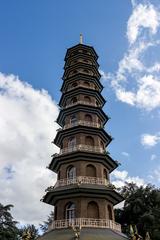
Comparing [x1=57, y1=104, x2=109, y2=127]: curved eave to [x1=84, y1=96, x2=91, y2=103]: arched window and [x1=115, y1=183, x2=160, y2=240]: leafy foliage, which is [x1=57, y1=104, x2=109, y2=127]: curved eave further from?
[x1=115, y1=183, x2=160, y2=240]: leafy foliage

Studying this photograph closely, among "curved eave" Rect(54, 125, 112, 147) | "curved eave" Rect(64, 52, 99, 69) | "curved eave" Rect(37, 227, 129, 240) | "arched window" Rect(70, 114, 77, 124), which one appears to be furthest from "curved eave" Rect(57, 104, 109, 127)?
"curved eave" Rect(37, 227, 129, 240)

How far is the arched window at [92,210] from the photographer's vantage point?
24692mm

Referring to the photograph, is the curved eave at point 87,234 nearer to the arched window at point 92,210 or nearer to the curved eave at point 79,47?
the arched window at point 92,210

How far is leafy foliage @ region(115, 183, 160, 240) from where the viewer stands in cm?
3841

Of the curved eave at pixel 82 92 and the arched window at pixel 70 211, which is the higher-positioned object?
the curved eave at pixel 82 92

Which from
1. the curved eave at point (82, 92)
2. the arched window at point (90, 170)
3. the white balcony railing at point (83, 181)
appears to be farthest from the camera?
the curved eave at point (82, 92)

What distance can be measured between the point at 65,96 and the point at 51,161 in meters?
8.23

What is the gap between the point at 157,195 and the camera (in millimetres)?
41719

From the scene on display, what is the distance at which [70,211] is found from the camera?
25.3 metres

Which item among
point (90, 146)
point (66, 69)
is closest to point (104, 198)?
point (90, 146)

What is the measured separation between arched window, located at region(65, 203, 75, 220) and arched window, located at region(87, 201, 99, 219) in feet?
4.23

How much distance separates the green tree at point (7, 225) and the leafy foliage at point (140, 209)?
1437cm

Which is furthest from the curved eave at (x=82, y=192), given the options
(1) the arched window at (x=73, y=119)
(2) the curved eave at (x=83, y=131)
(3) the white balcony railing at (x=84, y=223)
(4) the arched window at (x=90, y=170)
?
(1) the arched window at (x=73, y=119)

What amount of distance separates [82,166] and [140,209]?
17.6 m
